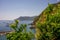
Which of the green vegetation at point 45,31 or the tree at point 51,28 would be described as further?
the tree at point 51,28

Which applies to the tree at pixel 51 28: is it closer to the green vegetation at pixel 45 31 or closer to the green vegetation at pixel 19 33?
the green vegetation at pixel 45 31

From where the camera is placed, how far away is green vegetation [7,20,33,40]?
52.6 feet

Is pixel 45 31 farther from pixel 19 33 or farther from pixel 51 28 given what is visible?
pixel 19 33

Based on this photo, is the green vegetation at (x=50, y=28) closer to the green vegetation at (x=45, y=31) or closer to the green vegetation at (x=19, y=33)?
the green vegetation at (x=45, y=31)

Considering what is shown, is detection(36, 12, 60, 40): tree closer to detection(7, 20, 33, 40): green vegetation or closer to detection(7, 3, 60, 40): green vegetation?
detection(7, 3, 60, 40): green vegetation

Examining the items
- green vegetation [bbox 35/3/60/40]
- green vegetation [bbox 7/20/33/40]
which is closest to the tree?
green vegetation [bbox 35/3/60/40]

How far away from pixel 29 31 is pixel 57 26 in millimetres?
2081

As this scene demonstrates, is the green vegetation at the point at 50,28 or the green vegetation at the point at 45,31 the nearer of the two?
the green vegetation at the point at 45,31

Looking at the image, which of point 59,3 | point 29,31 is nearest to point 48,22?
point 29,31

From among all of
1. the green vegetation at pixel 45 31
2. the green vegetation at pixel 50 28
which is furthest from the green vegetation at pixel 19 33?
the green vegetation at pixel 50 28

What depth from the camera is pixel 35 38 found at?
18.5 meters

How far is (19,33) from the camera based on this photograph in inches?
638

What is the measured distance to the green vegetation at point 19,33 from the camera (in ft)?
52.6

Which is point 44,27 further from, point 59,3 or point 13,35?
point 59,3
